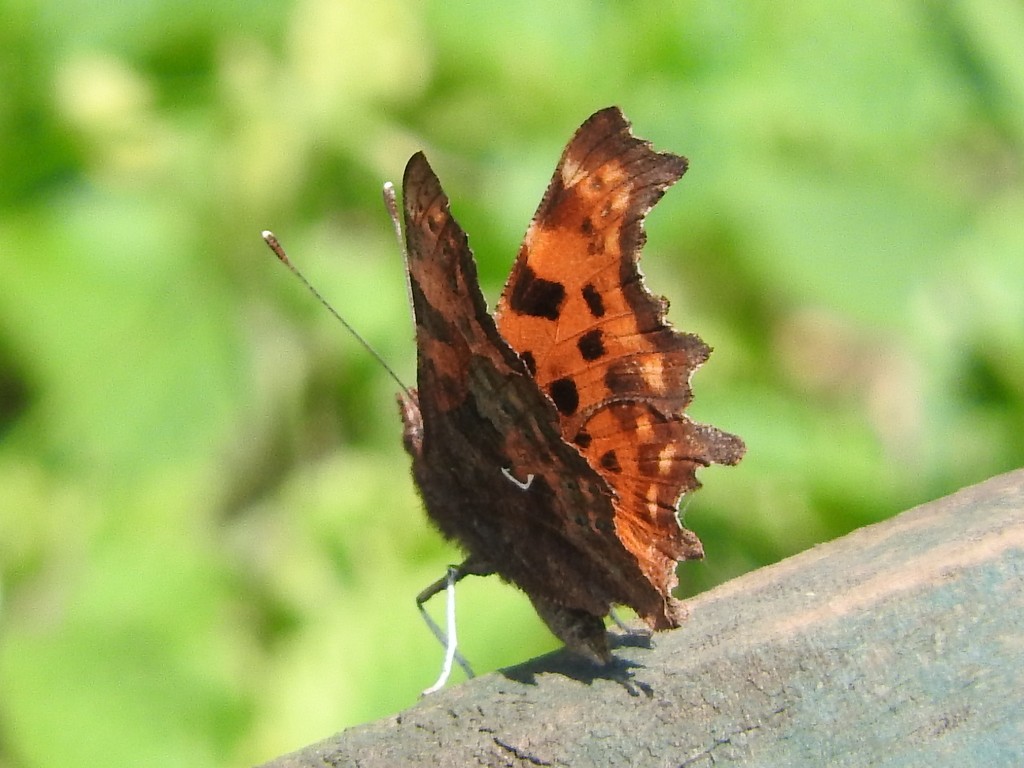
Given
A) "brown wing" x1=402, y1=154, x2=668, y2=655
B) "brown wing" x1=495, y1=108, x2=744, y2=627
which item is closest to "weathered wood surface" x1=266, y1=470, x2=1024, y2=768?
"brown wing" x1=402, y1=154, x2=668, y2=655

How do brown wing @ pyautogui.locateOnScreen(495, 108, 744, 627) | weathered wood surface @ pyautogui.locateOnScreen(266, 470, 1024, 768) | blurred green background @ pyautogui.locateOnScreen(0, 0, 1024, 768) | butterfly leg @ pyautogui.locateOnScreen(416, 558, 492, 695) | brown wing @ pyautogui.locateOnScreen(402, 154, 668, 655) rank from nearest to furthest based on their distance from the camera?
weathered wood surface @ pyautogui.locateOnScreen(266, 470, 1024, 768) → brown wing @ pyautogui.locateOnScreen(402, 154, 668, 655) → brown wing @ pyautogui.locateOnScreen(495, 108, 744, 627) → butterfly leg @ pyautogui.locateOnScreen(416, 558, 492, 695) → blurred green background @ pyautogui.locateOnScreen(0, 0, 1024, 768)

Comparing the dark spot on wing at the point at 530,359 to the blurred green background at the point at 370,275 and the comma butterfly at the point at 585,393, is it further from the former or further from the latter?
the blurred green background at the point at 370,275

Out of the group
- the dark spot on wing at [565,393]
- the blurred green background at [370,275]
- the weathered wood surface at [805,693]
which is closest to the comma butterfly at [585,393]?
the dark spot on wing at [565,393]

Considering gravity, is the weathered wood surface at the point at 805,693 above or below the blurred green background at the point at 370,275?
below

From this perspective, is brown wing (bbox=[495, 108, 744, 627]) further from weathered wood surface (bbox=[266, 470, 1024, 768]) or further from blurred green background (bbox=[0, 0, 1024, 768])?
blurred green background (bbox=[0, 0, 1024, 768])

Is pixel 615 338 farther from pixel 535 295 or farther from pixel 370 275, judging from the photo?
pixel 370 275

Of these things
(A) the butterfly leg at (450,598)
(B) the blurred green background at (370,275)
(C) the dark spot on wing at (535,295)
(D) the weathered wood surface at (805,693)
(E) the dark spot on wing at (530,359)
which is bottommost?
(D) the weathered wood surface at (805,693)
